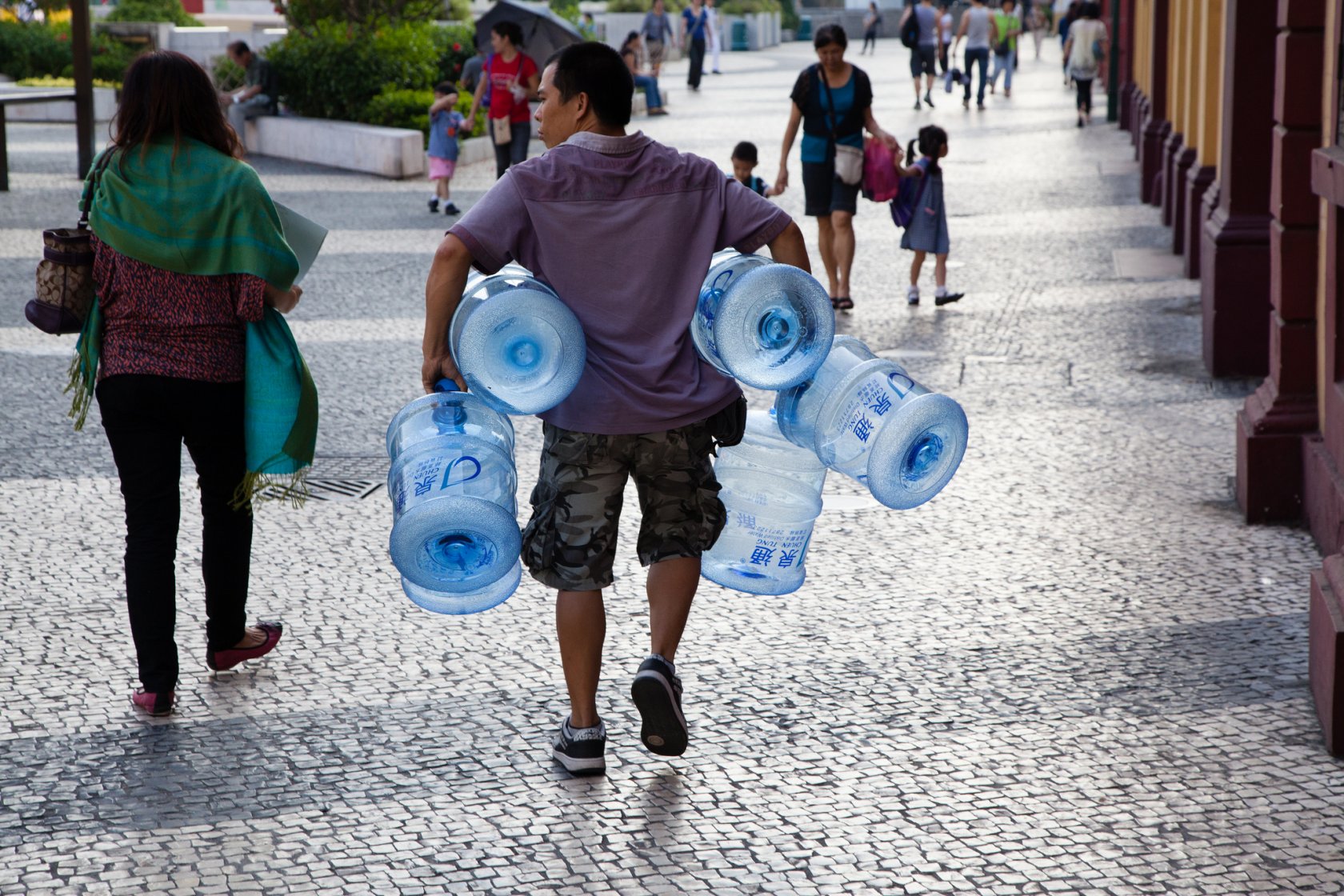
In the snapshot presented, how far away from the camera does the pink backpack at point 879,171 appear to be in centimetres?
1081

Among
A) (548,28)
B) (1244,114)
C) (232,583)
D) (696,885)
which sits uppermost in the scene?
(548,28)

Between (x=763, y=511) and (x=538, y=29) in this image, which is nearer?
(x=763, y=511)

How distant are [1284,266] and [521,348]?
3.91 meters

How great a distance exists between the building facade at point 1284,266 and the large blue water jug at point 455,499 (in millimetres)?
2234

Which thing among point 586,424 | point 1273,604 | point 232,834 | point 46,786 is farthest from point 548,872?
point 1273,604

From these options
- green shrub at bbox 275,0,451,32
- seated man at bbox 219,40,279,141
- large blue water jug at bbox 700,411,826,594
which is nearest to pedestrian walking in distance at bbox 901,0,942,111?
green shrub at bbox 275,0,451,32

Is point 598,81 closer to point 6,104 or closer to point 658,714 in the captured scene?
point 658,714

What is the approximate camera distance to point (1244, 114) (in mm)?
8562

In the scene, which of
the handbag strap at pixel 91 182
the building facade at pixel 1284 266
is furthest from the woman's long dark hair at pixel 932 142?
the handbag strap at pixel 91 182

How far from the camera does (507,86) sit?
53.4 ft

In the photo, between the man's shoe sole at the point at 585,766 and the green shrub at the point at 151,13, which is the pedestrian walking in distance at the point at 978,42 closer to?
the green shrub at the point at 151,13

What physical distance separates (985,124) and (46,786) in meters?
23.9

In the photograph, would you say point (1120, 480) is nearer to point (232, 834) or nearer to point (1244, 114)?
point (1244, 114)

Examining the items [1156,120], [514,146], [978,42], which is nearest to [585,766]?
[514,146]
